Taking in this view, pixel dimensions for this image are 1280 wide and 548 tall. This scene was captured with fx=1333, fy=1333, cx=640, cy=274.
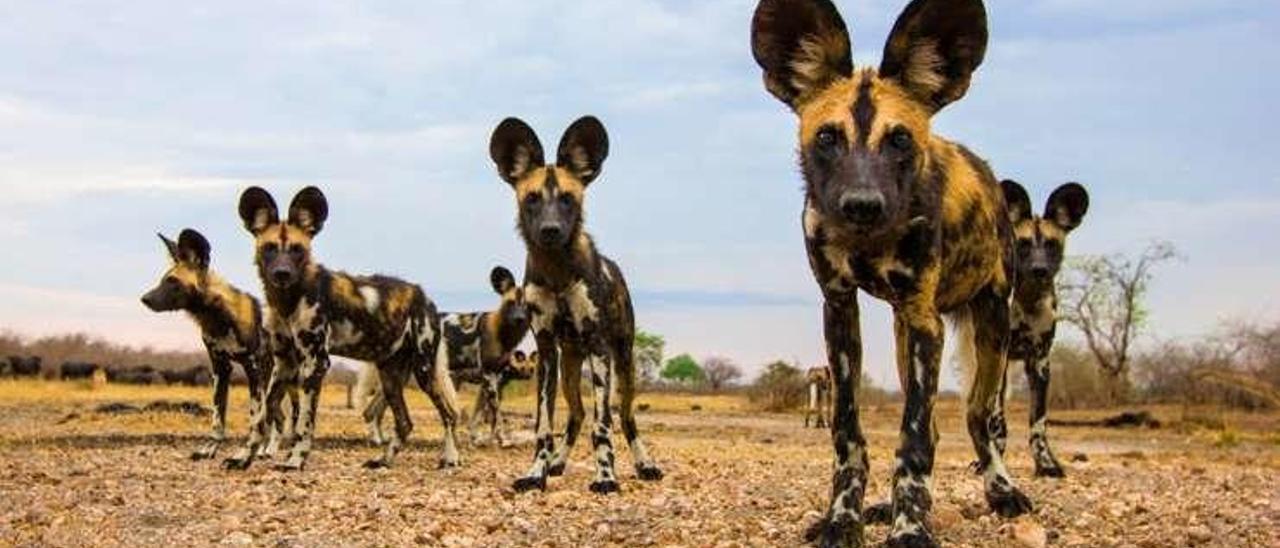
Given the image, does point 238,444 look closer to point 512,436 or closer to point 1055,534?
point 512,436

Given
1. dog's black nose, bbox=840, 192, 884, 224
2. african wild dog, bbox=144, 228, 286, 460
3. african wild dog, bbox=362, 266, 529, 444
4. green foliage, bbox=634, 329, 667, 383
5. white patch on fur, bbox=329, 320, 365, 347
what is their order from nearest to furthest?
dog's black nose, bbox=840, 192, 884, 224 < white patch on fur, bbox=329, 320, 365, 347 < african wild dog, bbox=144, 228, 286, 460 < african wild dog, bbox=362, 266, 529, 444 < green foliage, bbox=634, 329, 667, 383

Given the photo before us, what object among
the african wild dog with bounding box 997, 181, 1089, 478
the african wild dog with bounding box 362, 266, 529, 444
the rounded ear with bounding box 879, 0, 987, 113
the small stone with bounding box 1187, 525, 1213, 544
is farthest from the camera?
the african wild dog with bounding box 362, 266, 529, 444

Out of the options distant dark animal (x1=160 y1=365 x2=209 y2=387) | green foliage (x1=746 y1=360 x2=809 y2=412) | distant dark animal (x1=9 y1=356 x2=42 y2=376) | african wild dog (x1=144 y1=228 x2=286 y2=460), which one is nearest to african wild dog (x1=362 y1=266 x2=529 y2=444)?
african wild dog (x1=144 y1=228 x2=286 y2=460)

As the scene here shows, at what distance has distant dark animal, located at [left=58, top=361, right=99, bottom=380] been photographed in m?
49.1

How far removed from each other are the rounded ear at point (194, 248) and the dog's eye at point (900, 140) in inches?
477

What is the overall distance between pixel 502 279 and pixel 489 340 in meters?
1.01

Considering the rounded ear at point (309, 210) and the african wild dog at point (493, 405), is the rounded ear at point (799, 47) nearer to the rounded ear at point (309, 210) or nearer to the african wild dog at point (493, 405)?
the rounded ear at point (309, 210)

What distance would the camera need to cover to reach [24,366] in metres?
49.6

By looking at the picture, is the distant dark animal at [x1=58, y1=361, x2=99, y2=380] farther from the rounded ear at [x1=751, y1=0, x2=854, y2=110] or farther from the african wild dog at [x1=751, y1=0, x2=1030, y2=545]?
the rounded ear at [x1=751, y1=0, x2=854, y2=110]

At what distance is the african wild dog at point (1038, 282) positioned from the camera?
40.3 ft

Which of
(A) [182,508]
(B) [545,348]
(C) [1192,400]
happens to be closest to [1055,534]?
(B) [545,348]

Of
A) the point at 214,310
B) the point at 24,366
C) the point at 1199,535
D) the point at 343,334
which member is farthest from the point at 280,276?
the point at 24,366

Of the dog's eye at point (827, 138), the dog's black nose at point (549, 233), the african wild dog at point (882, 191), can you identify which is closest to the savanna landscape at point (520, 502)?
the african wild dog at point (882, 191)

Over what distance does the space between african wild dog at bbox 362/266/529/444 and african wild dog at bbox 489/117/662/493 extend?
8.49 metres
